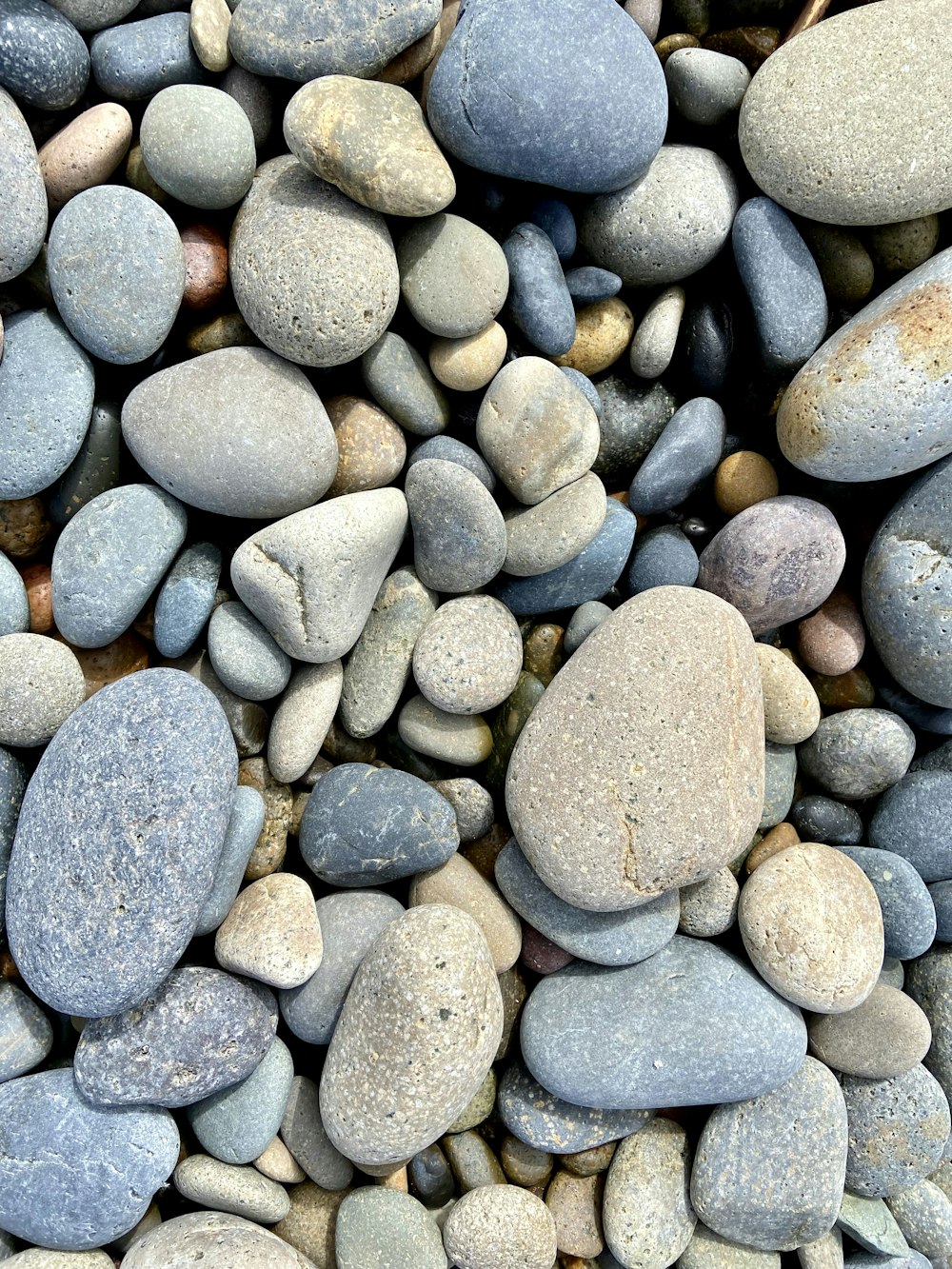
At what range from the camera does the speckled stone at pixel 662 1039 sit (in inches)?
73.6

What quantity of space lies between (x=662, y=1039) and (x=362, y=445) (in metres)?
1.54

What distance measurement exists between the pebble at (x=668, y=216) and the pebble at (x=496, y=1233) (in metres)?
2.22

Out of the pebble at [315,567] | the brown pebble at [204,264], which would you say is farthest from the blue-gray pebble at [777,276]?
the brown pebble at [204,264]

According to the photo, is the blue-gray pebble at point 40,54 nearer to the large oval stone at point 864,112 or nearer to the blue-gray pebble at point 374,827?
the large oval stone at point 864,112

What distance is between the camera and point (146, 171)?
1771 millimetres

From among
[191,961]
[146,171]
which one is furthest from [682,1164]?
[146,171]

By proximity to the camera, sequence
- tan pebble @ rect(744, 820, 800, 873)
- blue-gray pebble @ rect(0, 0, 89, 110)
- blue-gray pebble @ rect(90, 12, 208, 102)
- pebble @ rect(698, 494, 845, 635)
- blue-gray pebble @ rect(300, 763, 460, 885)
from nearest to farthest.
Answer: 1. blue-gray pebble @ rect(0, 0, 89, 110)
2. blue-gray pebble @ rect(90, 12, 208, 102)
3. blue-gray pebble @ rect(300, 763, 460, 885)
4. pebble @ rect(698, 494, 845, 635)
5. tan pebble @ rect(744, 820, 800, 873)

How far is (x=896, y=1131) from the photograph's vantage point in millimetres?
2010

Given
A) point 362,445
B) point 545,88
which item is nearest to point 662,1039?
point 362,445

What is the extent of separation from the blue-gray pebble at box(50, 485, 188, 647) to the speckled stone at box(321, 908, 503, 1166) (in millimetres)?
926

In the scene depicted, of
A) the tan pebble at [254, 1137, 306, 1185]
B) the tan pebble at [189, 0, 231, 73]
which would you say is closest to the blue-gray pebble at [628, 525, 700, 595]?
the tan pebble at [189, 0, 231, 73]

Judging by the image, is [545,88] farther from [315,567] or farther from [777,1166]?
[777,1166]

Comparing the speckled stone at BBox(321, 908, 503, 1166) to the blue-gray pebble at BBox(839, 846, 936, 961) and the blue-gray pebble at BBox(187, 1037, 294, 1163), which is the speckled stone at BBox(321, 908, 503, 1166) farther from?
the blue-gray pebble at BBox(839, 846, 936, 961)

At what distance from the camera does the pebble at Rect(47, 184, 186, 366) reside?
1.69 m
